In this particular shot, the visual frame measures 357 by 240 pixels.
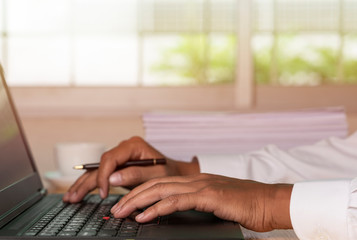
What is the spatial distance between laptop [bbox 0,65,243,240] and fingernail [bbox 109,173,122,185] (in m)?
0.03

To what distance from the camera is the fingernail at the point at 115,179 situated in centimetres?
102

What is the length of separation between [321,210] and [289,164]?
46 centimetres

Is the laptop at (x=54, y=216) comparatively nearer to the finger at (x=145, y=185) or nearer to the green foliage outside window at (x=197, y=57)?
the finger at (x=145, y=185)

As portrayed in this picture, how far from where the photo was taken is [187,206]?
27.4 inches

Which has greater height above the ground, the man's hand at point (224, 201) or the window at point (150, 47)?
the window at point (150, 47)

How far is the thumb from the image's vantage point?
1.02m

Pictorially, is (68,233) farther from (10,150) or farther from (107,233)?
(10,150)

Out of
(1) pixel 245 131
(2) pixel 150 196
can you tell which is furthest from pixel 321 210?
(1) pixel 245 131

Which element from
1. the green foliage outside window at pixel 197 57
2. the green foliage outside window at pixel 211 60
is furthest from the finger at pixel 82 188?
the green foliage outside window at pixel 197 57

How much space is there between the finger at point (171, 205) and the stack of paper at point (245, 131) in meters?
0.65

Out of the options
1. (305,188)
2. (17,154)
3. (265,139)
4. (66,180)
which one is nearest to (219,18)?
(265,139)

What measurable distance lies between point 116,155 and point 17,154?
0.20m

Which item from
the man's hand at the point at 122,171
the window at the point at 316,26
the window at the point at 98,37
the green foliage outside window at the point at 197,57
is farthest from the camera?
the window at the point at 316,26

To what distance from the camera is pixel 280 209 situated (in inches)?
28.3
